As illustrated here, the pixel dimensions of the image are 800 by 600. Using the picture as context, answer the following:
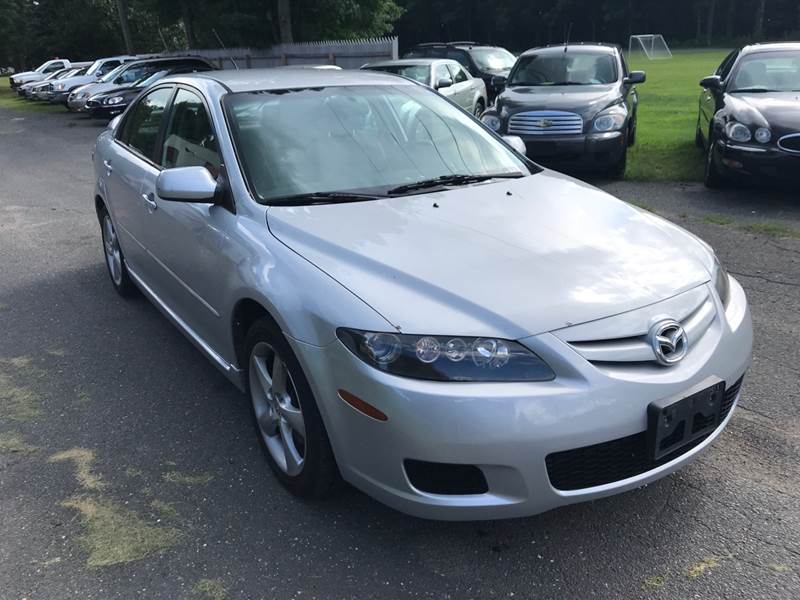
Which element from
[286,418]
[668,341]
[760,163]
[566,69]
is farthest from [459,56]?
[668,341]

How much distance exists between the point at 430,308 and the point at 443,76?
11.2 meters

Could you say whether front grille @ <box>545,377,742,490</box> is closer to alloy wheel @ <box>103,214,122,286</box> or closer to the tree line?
alloy wheel @ <box>103,214,122,286</box>

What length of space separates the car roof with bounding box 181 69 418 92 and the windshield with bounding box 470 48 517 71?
1348 centimetres

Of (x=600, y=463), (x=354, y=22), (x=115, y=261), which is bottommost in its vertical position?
(x=115, y=261)

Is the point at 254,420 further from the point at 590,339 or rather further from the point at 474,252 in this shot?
the point at 590,339

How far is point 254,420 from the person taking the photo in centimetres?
320

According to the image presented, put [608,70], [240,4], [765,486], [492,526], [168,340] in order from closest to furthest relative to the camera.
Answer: [492,526]
[765,486]
[168,340]
[608,70]
[240,4]

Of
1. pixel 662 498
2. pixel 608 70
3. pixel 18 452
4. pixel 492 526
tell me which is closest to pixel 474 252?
pixel 492 526

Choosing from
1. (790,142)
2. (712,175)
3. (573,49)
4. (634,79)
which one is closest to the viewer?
(790,142)

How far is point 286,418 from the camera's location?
2859mm

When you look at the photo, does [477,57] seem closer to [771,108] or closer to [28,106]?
[771,108]

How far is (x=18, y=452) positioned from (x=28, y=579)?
1.02 metres

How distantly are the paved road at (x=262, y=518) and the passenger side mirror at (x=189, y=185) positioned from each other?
1.16 meters

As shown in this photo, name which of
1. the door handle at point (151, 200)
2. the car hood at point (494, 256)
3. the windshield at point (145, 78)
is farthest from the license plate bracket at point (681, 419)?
the windshield at point (145, 78)
